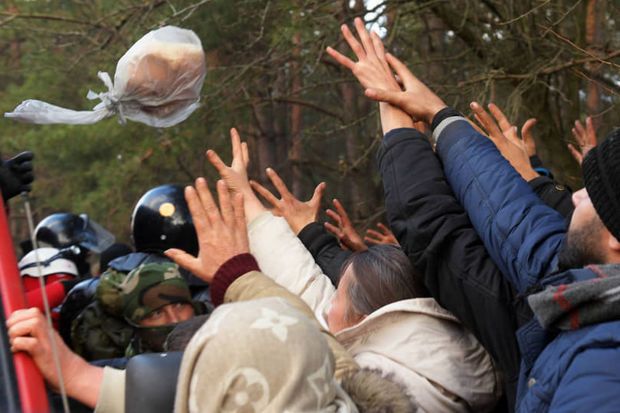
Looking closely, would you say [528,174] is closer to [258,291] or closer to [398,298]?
[398,298]

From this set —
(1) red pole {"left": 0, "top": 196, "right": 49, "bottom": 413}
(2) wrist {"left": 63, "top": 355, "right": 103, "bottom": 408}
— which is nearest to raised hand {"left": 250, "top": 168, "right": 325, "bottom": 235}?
(2) wrist {"left": 63, "top": 355, "right": 103, "bottom": 408}

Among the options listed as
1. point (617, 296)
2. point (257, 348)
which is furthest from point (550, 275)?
point (257, 348)

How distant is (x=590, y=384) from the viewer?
1455 mm

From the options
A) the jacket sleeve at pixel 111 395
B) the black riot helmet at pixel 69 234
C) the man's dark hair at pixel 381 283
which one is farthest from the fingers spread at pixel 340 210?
the black riot helmet at pixel 69 234

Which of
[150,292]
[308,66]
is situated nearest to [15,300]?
[150,292]

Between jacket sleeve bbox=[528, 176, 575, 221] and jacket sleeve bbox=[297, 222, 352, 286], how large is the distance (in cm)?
67

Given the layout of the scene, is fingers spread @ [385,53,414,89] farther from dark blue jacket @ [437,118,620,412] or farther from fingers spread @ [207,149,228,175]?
fingers spread @ [207,149,228,175]

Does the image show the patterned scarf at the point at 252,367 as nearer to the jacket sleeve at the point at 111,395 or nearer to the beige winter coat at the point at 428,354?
the jacket sleeve at the point at 111,395

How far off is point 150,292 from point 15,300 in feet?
4.50

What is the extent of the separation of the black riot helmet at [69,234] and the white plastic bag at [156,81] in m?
2.53

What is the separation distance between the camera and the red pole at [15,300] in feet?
4.92

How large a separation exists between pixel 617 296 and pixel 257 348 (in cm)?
63

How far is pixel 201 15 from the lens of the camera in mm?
6988

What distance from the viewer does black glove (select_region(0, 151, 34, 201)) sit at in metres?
2.35
